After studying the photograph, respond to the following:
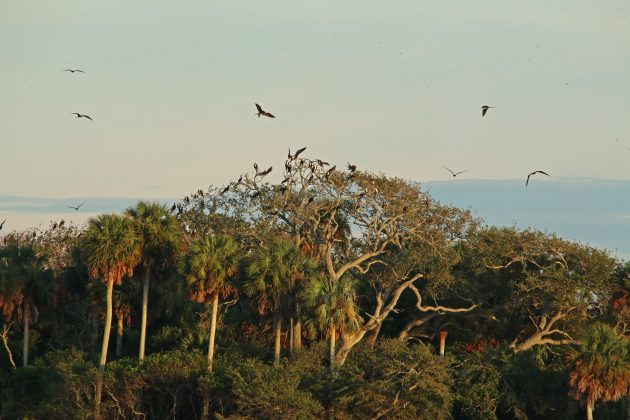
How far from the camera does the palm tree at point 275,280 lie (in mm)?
49469

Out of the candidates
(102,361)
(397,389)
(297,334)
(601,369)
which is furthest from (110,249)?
(601,369)

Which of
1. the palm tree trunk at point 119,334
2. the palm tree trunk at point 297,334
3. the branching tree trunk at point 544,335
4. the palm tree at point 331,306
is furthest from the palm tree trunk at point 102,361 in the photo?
the branching tree trunk at point 544,335

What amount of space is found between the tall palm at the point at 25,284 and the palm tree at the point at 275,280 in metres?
13.2

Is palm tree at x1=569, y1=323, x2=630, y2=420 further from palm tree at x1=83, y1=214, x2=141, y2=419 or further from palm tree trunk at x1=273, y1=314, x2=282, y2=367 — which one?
palm tree at x1=83, y1=214, x2=141, y2=419

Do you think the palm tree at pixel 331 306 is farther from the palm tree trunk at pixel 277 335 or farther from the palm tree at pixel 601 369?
the palm tree at pixel 601 369

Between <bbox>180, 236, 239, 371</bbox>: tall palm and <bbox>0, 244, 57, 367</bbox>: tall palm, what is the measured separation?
1046 cm

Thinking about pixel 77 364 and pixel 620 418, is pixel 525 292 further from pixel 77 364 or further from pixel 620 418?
pixel 77 364

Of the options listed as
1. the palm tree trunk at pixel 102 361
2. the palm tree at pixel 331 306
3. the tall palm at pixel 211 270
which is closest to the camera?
the palm tree trunk at pixel 102 361

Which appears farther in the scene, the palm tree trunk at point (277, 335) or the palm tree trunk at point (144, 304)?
the palm tree trunk at point (144, 304)

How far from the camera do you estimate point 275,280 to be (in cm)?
4928

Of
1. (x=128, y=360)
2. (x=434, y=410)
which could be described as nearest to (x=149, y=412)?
(x=128, y=360)

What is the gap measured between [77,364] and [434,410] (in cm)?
1711

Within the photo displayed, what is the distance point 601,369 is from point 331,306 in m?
12.6

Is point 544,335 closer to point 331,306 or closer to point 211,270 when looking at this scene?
point 331,306
